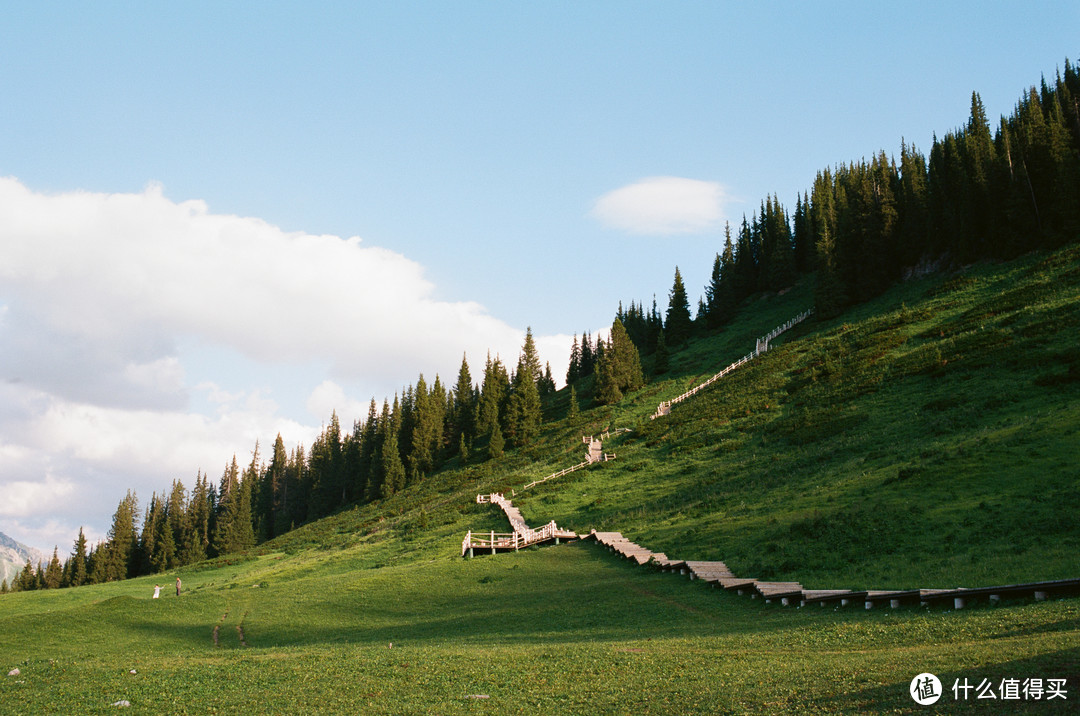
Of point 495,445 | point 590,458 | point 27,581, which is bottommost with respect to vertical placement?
point 27,581

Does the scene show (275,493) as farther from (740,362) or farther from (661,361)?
(740,362)

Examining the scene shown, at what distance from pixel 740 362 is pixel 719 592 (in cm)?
6581

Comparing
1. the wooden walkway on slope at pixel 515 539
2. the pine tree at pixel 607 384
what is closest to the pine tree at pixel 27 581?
the pine tree at pixel 607 384

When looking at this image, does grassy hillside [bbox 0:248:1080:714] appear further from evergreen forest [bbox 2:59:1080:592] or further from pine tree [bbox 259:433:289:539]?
pine tree [bbox 259:433:289:539]

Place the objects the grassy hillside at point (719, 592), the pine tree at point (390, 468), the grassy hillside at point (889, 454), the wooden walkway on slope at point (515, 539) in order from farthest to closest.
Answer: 1. the pine tree at point (390, 468)
2. the wooden walkway on slope at point (515, 539)
3. the grassy hillside at point (889, 454)
4. the grassy hillside at point (719, 592)

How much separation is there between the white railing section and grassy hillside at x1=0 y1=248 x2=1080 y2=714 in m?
10.3

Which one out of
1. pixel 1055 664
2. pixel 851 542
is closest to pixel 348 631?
pixel 851 542

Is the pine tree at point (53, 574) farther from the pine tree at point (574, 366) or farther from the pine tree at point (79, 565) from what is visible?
the pine tree at point (574, 366)

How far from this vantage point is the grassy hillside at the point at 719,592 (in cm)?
1223

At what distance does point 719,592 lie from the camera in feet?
81.7

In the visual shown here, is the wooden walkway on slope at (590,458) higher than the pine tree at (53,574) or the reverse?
higher

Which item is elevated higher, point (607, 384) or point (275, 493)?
point (607, 384)

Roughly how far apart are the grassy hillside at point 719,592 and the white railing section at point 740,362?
10.3 metres

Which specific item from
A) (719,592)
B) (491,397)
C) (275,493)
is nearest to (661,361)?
(491,397)
